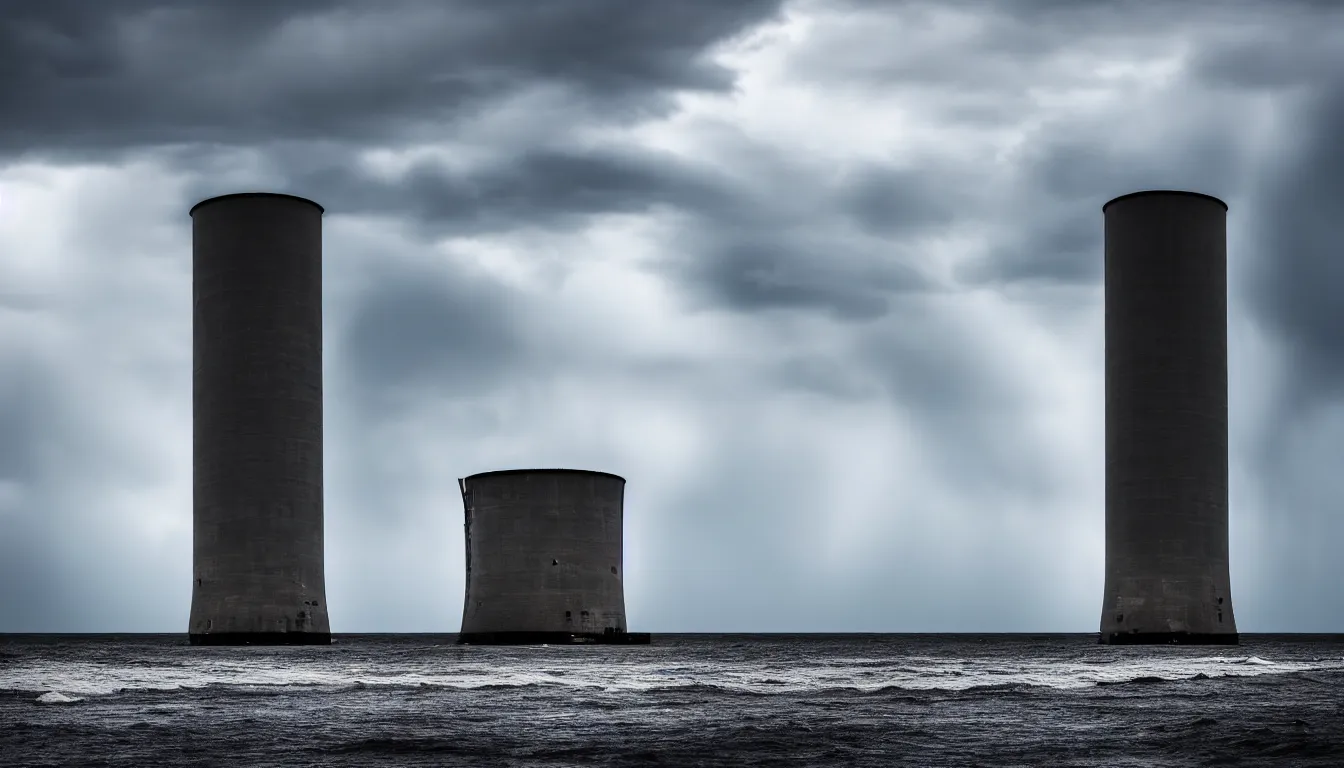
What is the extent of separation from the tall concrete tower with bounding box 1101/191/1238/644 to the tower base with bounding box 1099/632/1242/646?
2.7 inches

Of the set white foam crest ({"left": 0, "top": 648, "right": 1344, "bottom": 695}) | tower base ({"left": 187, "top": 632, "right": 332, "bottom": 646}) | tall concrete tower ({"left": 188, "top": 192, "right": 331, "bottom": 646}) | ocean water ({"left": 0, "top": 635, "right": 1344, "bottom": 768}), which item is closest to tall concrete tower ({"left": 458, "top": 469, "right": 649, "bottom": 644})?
tall concrete tower ({"left": 188, "top": 192, "right": 331, "bottom": 646})

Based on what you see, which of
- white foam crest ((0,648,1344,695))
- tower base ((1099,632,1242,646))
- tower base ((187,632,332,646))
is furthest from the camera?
tower base ((1099,632,1242,646))

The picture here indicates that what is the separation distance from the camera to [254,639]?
75812mm

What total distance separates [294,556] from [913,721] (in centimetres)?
5263

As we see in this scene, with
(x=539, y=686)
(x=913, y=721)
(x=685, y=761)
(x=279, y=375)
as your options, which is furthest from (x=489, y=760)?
(x=279, y=375)

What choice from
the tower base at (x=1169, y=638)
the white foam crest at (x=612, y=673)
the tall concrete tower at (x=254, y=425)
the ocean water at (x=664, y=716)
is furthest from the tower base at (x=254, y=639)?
the tower base at (x=1169, y=638)

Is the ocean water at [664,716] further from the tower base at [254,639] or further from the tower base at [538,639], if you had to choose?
the tower base at [538,639]

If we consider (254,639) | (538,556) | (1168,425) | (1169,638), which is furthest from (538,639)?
(1168,425)

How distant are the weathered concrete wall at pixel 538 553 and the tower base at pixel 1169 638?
2633 centimetres

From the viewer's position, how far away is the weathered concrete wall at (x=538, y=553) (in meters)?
82.4

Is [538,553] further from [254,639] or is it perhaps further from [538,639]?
[254,639]

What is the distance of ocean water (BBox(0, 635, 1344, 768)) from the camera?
23531 mm

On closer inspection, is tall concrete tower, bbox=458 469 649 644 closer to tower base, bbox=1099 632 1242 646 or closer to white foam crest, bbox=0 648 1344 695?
white foam crest, bbox=0 648 1344 695

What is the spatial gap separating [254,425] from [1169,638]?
147ft
